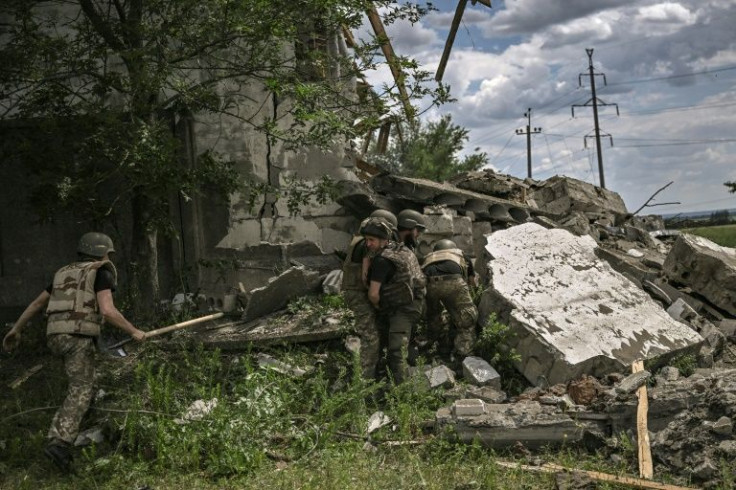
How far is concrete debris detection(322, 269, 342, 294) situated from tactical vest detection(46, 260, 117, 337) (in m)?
3.07

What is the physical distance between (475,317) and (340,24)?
3464 millimetres

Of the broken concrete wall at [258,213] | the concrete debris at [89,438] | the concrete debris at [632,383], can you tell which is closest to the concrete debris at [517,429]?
the concrete debris at [632,383]

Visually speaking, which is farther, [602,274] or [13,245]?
[13,245]

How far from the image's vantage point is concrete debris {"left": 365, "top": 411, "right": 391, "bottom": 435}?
6109 mm

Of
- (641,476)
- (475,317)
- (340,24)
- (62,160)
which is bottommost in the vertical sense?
(641,476)

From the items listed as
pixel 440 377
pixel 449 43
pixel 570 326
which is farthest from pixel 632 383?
pixel 449 43

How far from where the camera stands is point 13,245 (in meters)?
10.1

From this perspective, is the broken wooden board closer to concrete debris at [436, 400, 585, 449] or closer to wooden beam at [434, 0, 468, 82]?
concrete debris at [436, 400, 585, 449]

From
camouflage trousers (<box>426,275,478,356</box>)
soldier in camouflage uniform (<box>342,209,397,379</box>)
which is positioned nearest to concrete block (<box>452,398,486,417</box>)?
soldier in camouflage uniform (<box>342,209,397,379</box>)

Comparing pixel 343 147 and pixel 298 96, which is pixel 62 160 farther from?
pixel 343 147

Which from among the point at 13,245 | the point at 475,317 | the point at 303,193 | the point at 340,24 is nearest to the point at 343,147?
the point at 303,193

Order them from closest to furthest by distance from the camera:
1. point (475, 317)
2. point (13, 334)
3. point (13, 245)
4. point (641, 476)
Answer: point (641, 476) → point (13, 334) → point (475, 317) → point (13, 245)

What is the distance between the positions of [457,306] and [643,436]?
2.47 metres

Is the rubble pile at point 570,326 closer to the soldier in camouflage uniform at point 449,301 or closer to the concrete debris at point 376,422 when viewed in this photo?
the soldier in camouflage uniform at point 449,301
